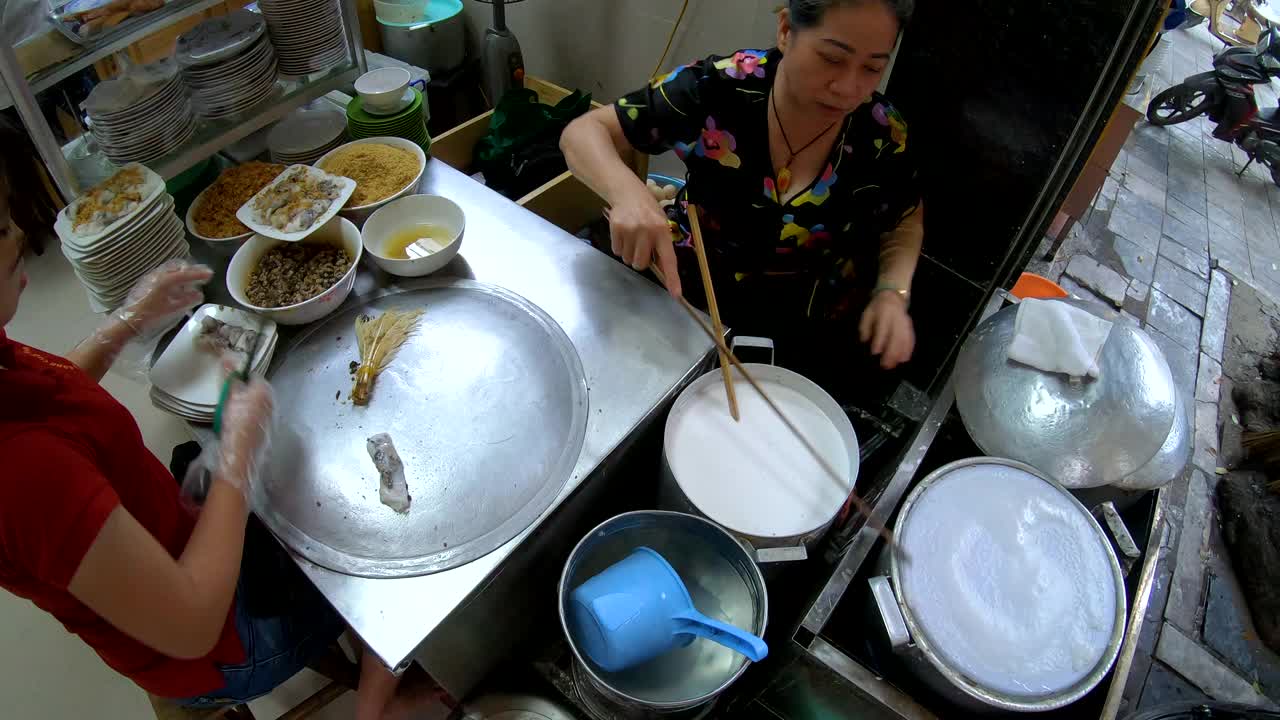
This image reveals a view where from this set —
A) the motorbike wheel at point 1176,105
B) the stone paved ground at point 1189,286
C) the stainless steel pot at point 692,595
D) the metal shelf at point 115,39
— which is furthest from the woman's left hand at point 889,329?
the motorbike wheel at point 1176,105

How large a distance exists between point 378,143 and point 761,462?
1.42 metres

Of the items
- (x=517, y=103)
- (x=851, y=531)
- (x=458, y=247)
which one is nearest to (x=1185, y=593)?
(x=851, y=531)

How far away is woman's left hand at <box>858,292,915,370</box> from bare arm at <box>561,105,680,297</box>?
0.52 meters

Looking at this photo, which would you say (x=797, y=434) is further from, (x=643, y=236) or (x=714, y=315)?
(x=643, y=236)

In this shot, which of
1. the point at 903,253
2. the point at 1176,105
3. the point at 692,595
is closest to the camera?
the point at 692,595

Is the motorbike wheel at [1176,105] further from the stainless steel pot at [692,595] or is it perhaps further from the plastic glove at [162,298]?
the plastic glove at [162,298]

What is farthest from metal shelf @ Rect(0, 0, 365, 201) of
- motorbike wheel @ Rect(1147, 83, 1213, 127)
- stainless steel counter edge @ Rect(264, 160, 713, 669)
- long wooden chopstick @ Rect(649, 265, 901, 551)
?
motorbike wheel @ Rect(1147, 83, 1213, 127)

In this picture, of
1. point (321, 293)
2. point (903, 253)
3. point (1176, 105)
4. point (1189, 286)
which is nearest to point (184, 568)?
point (321, 293)

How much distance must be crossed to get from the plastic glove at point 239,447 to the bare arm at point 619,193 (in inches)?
31.3

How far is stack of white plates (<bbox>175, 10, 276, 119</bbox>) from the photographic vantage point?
1713 mm

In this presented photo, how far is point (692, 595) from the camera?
1.22 m

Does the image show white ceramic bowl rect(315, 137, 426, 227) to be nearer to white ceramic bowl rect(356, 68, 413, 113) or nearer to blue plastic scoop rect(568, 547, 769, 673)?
white ceramic bowl rect(356, 68, 413, 113)

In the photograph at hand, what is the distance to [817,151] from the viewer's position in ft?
5.21

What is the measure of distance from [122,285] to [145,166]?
0.33 m
